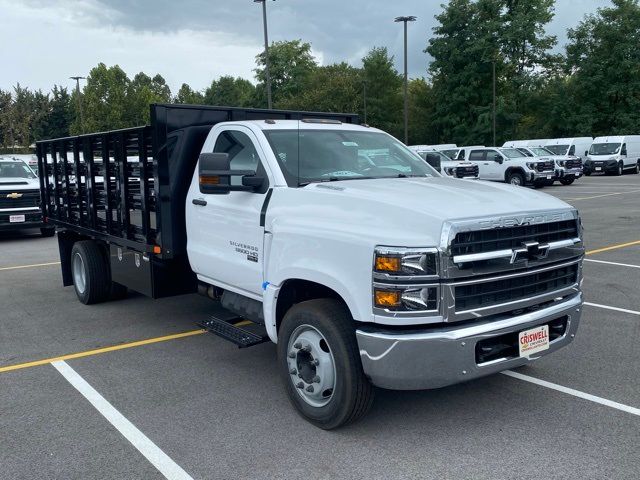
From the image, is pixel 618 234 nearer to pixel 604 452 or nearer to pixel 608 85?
pixel 604 452

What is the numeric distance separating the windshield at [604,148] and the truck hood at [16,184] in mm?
32024

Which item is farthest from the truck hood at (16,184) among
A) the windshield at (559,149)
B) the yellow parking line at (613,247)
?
the windshield at (559,149)

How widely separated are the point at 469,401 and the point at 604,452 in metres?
1.04

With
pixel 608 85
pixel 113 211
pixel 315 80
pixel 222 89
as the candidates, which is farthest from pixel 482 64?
pixel 222 89

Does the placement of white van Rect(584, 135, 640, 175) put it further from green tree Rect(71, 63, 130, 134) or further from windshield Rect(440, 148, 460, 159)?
green tree Rect(71, 63, 130, 134)

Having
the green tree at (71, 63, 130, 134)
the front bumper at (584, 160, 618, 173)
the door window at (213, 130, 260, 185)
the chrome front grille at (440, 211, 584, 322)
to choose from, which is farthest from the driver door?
the green tree at (71, 63, 130, 134)

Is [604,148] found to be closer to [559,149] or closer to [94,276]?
[559,149]

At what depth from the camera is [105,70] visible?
77.1 meters

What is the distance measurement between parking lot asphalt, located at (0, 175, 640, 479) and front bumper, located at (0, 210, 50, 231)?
817 cm

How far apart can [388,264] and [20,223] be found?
1287cm

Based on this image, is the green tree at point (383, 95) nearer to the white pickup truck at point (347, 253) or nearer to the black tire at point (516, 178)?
the black tire at point (516, 178)

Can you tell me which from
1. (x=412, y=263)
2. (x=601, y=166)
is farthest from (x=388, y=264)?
(x=601, y=166)

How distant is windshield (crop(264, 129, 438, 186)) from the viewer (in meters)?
4.89

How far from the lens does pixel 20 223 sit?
14.3 meters
